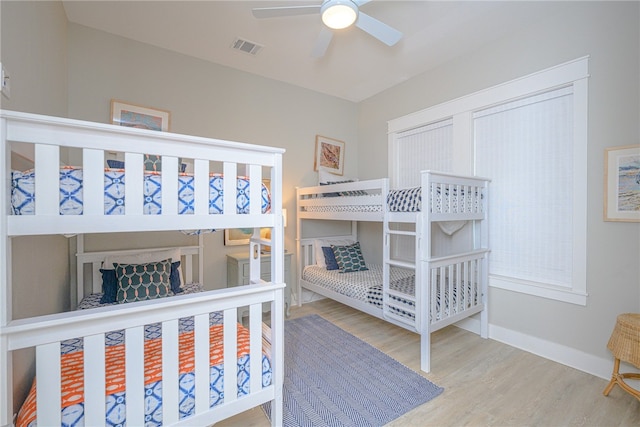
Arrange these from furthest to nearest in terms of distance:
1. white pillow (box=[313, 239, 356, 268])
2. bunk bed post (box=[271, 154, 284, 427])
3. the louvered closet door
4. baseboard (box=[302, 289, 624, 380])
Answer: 1. white pillow (box=[313, 239, 356, 268])
2. the louvered closet door
3. baseboard (box=[302, 289, 624, 380])
4. bunk bed post (box=[271, 154, 284, 427])

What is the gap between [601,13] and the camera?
210 centimetres

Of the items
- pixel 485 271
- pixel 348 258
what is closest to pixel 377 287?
pixel 348 258

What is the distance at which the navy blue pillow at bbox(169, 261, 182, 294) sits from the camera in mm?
2496

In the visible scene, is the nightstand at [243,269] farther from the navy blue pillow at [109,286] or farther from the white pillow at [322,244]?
the navy blue pillow at [109,286]

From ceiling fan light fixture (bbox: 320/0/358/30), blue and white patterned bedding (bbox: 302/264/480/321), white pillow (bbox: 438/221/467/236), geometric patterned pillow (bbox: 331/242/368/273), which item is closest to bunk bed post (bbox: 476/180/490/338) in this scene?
blue and white patterned bedding (bbox: 302/264/480/321)

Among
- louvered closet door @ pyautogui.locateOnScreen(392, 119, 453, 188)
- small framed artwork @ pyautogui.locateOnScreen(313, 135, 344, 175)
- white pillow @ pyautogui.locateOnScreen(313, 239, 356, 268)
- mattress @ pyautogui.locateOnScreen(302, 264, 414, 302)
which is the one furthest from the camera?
small framed artwork @ pyautogui.locateOnScreen(313, 135, 344, 175)

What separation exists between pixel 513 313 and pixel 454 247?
31.5 inches

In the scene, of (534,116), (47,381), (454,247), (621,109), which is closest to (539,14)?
(534,116)

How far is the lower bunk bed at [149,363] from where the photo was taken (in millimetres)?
1003

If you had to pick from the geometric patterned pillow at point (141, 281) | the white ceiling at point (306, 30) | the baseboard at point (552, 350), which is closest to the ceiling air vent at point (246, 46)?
the white ceiling at point (306, 30)

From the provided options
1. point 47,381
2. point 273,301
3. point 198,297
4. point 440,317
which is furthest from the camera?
point 440,317

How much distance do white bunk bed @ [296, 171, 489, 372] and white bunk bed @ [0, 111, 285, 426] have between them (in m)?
1.23

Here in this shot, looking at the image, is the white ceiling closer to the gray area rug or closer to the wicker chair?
the wicker chair

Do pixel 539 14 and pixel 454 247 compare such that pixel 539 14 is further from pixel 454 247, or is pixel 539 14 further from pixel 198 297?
pixel 198 297
